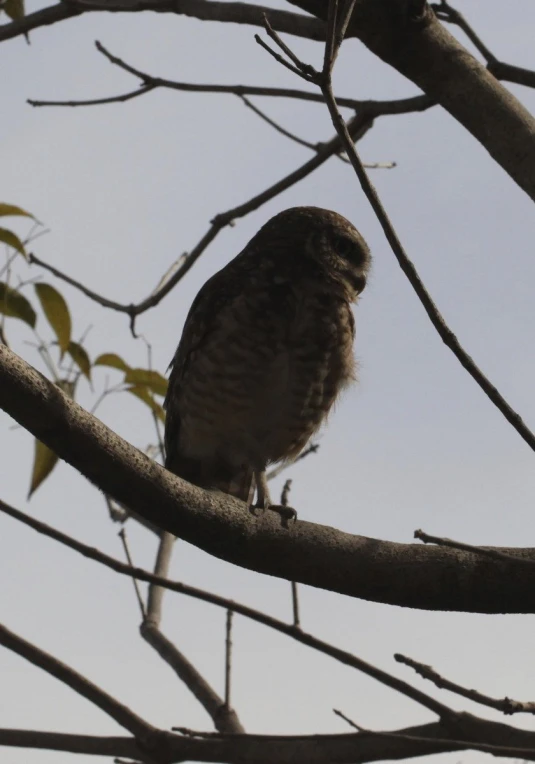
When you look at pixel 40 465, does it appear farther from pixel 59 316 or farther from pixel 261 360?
pixel 261 360

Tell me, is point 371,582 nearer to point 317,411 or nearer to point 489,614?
point 489,614

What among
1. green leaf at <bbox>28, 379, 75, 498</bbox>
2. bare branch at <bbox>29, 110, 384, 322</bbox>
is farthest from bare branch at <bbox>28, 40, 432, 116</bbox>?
green leaf at <bbox>28, 379, 75, 498</bbox>

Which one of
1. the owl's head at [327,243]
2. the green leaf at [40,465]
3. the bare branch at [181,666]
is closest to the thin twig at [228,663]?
the bare branch at [181,666]

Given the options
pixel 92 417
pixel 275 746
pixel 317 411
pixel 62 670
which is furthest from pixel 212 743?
pixel 317 411

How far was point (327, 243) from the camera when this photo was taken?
4.38 m

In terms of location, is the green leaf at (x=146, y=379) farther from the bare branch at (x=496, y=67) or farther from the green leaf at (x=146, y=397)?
the bare branch at (x=496, y=67)

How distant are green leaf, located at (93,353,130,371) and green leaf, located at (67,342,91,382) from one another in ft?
0.65

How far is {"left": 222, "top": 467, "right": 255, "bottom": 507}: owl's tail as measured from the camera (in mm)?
4324

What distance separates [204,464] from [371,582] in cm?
199

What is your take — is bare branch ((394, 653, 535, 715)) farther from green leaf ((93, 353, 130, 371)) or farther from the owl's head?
the owl's head

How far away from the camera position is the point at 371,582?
2338 mm

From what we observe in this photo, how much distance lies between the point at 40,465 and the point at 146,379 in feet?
2.13

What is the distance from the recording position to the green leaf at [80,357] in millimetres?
3383

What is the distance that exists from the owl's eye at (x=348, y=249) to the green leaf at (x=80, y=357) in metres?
1.33
